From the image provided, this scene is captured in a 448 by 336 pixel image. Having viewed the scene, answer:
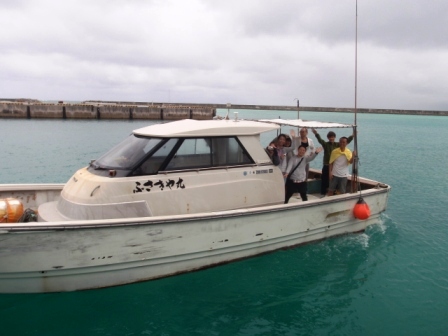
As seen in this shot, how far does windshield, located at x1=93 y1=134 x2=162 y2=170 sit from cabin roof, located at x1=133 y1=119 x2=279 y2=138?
0.17 metres

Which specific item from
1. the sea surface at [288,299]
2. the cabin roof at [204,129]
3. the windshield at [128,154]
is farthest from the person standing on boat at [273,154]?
the windshield at [128,154]

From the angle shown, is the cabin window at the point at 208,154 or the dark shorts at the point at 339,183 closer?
the cabin window at the point at 208,154

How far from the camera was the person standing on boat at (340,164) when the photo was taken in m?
8.22

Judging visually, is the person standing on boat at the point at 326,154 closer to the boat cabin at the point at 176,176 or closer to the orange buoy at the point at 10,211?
the boat cabin at the point at 176,176

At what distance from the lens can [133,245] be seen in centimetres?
562

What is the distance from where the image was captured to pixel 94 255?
17.8ft

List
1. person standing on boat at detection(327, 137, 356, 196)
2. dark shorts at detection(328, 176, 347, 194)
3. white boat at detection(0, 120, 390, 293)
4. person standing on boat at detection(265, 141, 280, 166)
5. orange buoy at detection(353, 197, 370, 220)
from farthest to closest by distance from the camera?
dark shorts at detection(328, 176, 347, 194)
person standing on boat at detection(327, 137, 356, 196)
orange buoy at detection(353, 197, 370, 220)
person standing on boat at detection(265, 141, 280, 166)
white boat at detection(0, 120, 390, 293)

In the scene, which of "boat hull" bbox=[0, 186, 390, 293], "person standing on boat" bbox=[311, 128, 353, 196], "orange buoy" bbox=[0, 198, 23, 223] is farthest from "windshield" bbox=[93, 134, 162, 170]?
"person standing on boat" bbox=[311, 128, 353, 196]

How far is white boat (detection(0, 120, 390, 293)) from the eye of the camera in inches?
208

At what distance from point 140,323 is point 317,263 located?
3.94 meters

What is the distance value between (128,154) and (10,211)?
2.16 m

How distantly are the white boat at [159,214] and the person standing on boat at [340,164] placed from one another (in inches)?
25.2

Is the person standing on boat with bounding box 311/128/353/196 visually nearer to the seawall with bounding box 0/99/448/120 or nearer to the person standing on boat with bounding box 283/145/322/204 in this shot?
the person standing on boat with bounding box 283/145/322/204

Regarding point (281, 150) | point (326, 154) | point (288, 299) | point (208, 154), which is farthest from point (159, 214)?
point (326, 154)
